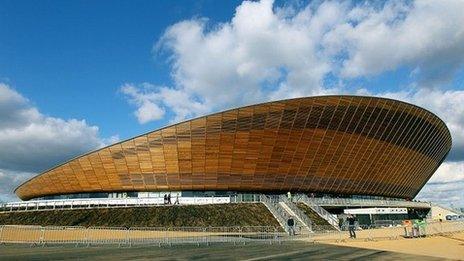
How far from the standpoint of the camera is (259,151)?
167 ft

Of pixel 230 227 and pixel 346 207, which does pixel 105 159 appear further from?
pixel 346 207

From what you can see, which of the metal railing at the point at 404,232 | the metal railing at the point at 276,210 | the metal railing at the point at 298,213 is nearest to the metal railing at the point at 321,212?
the metal railing at the point at 404,232

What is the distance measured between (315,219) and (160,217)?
1488 centimetres

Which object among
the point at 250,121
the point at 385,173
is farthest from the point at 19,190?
the point at 385,173

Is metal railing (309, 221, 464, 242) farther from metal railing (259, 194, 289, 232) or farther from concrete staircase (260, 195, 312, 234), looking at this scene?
metal railing (259, 194, 289, 232)

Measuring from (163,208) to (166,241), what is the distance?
1686cm

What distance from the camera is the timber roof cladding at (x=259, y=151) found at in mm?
49344

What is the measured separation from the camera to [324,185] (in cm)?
5784

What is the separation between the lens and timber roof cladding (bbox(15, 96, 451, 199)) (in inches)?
1943

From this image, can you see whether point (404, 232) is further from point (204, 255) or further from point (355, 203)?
point (204, 255)

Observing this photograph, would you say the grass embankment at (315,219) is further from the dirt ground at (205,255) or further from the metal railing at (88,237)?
the dirt ground at (205,255)

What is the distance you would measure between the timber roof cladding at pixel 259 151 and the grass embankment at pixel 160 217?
9037 mm

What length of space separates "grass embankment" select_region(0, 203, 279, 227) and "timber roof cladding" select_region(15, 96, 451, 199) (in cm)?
904

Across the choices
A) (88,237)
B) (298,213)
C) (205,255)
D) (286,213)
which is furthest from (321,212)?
(205,255)
